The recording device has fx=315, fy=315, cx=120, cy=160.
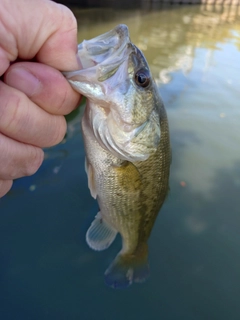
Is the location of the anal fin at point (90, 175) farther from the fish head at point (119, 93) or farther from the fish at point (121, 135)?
the fish head at point (119, 93)

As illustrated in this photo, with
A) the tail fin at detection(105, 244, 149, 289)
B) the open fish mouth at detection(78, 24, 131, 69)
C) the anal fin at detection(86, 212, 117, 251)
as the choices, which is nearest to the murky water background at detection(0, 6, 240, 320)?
the tail fin at detection(105, 244, 149, 289)

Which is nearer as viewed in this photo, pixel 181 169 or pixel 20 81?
pixel 20 81

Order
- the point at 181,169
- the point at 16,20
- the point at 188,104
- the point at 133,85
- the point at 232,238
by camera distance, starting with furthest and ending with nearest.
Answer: the point at 188,104
the point at 181,169
the point at 232,238
the point at 133,85
the point at 16,20

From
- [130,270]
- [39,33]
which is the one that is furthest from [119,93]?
[130,270]

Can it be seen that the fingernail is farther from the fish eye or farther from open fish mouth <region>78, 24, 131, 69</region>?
the fish eye

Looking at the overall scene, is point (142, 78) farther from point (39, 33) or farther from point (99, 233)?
point (99, 233)

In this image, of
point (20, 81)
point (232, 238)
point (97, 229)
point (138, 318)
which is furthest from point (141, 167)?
point (232, 238)

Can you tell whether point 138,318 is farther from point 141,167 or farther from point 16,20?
point 16,20

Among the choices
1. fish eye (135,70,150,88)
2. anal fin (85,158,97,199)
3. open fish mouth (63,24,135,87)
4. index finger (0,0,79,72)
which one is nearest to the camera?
index finger (0,0,79,72)
